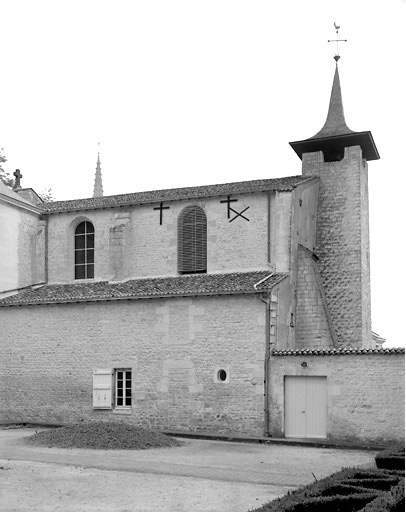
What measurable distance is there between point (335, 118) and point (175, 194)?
719cm

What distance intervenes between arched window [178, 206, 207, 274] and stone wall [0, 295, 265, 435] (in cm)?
301

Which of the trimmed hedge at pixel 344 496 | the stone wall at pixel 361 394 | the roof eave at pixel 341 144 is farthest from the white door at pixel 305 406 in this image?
the roof eave at pixel 341 144

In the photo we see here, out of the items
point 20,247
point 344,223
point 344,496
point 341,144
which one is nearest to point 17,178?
point 20,247

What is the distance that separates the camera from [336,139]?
28.0 metres

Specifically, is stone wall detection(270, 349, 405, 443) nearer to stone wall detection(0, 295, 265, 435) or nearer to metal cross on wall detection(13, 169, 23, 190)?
stone wall detection(0, 295, 265, 435)

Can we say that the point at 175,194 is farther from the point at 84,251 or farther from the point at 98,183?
the point at 98,183

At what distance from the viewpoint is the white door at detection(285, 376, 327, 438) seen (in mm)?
20953

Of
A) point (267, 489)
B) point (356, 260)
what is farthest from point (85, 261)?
point (267, 489)

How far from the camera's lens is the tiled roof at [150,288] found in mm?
22922

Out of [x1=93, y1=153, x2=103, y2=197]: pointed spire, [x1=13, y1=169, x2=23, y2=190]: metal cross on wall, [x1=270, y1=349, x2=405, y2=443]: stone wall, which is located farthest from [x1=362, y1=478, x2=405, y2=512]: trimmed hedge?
[x1=93, y1=153, x2=103, y2=197]: pointed spire

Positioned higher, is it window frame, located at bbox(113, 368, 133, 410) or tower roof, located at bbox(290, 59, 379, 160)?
tower roof, located at bbox(290, 59, 379, 160)

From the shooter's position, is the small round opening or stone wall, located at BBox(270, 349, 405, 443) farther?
the small round opening

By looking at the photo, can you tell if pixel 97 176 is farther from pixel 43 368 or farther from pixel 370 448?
pixel 370 448

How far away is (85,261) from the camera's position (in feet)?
91.7
